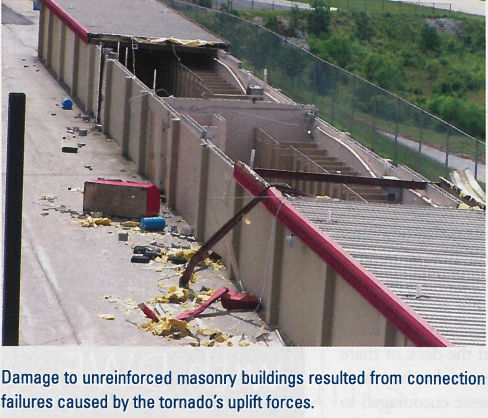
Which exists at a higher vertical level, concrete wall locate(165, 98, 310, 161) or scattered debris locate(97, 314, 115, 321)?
concrete wall locate(165, 98, 310, 161)

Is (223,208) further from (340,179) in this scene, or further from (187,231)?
(340,179)

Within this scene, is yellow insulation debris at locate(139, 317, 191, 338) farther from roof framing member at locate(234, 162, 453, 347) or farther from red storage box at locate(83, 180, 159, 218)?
red storage box at locate(83, 180, 159, 218)

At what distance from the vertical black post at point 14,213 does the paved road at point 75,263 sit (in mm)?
10677

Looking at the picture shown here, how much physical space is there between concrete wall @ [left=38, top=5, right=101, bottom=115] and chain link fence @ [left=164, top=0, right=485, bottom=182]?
6422 mm

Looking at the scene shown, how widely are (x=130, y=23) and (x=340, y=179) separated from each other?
24400 millimetres

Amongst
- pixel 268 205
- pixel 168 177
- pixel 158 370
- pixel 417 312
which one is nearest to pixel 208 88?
pixel 168 177

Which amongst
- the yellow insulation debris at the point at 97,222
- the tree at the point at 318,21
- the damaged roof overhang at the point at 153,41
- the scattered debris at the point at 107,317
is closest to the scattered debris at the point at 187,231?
the yellow insulation debris at the point at 97,222

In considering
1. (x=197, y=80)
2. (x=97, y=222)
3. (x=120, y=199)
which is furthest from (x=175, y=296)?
(x=197, y=80)

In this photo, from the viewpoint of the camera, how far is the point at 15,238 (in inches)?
637

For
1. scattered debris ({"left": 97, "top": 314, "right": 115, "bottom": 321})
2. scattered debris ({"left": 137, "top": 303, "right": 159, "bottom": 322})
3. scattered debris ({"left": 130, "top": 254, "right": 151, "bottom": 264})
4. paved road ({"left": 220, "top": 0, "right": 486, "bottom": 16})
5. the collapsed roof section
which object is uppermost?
the collapsed roof section

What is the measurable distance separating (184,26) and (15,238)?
39.7 meters

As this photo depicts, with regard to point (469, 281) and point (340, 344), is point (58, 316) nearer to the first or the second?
point (340, 344)

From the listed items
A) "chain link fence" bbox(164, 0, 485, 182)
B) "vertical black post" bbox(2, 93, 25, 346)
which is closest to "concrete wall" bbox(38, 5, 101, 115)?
"chain link fence" bbox(164, 0, 485, 182)

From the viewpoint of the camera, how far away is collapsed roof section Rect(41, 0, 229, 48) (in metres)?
50.9
